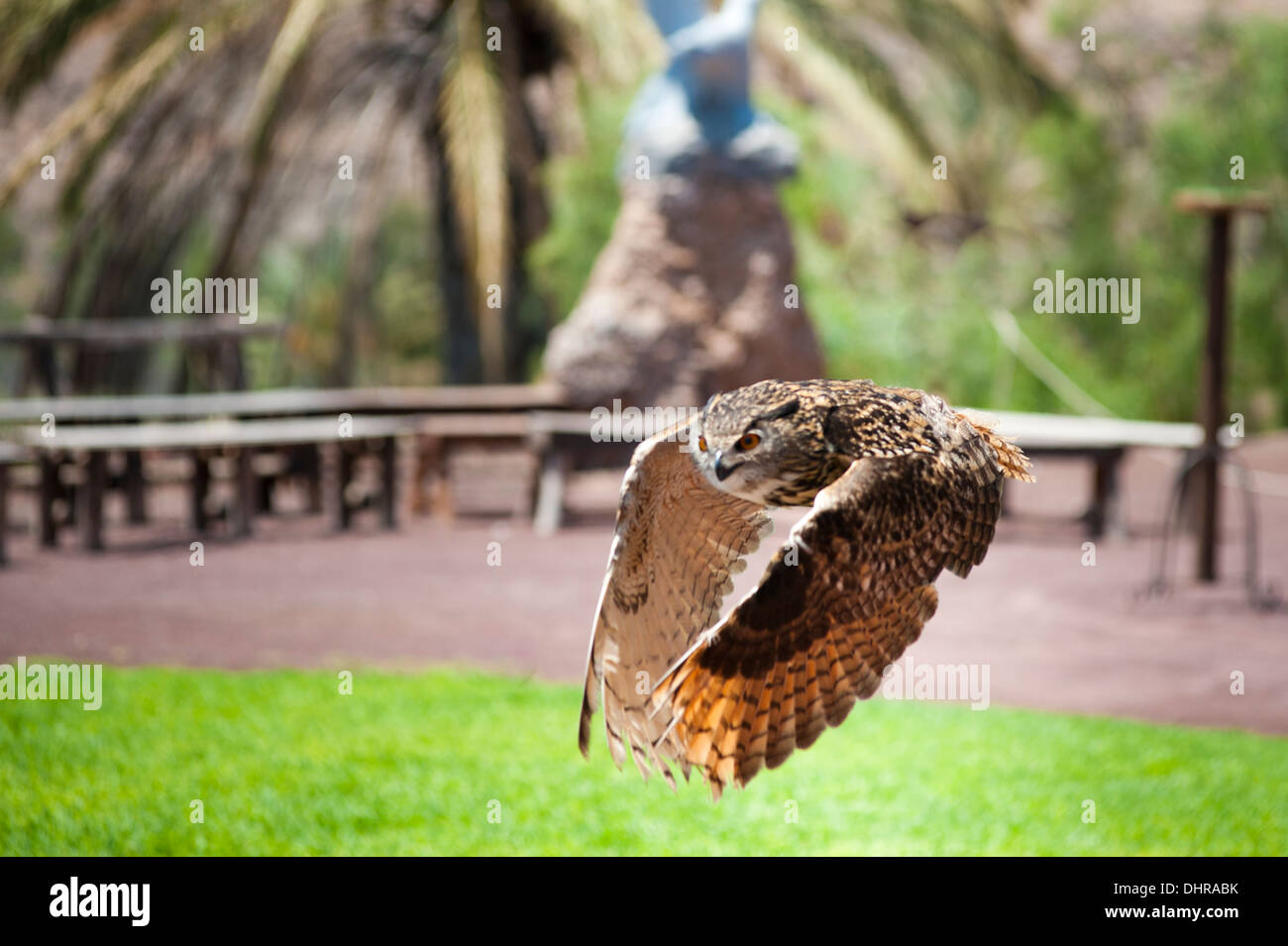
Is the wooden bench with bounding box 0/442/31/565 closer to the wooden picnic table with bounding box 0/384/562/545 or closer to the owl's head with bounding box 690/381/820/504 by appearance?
the wooden picnic table with bounding box 0/384/562/545

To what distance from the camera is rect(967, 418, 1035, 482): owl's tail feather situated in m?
2.08

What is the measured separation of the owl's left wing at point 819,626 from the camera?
1.77 meters

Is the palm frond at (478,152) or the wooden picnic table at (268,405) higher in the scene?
the palm frond at (478,152)

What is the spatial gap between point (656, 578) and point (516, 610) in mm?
4748

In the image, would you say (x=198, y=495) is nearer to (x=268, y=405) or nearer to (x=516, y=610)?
(x=268, y=405)

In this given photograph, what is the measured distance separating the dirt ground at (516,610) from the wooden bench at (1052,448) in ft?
0.70

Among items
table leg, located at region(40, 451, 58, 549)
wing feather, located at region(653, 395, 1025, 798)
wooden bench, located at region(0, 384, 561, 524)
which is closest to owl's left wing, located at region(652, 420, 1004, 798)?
wing feather, located at region(653, 395, 1025, 798)

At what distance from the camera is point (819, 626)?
6.04ft

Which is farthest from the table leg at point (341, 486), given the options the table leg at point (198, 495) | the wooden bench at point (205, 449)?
the table leg at point (198, 495)

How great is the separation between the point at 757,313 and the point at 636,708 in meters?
8.07

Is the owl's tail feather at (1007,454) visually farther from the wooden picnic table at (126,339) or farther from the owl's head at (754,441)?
the wooden picnic table at (126,339)

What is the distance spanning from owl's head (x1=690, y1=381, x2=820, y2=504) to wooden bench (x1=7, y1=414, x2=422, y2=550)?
7217mm
